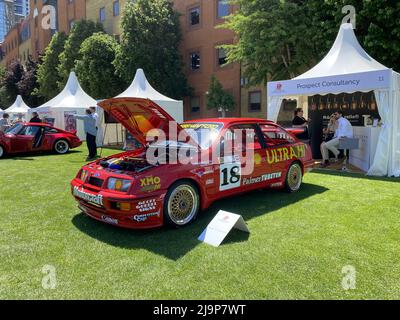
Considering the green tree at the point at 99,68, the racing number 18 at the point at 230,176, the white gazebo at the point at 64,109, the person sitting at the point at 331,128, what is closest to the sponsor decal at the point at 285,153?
the racing number 18 at the point at 230,176

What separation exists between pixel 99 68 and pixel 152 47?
500cm

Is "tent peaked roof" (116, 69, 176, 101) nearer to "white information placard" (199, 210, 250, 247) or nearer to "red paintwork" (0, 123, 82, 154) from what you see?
"red paintwork" (0, 123, 82, 154)

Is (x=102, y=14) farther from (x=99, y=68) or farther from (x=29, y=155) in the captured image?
(x=29, y=155)

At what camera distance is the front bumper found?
4.26m

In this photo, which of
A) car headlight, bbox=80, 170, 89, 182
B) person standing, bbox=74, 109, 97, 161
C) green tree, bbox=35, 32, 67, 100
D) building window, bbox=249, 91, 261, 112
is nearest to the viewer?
car headlight, bbox=80, 170, 89, 182

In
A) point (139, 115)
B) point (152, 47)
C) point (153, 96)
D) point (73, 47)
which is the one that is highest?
point (73, 47)

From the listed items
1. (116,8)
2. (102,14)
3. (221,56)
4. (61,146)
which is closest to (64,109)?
(61,146)

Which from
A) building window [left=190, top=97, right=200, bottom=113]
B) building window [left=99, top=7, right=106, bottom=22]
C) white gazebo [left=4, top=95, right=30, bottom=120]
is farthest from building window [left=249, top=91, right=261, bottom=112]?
building window [left=99, top=7, right=106, bottom=22]

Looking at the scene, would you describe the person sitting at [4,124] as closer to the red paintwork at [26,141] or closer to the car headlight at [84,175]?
the red paintwork at [26,141]

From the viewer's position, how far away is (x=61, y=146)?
14.2 m

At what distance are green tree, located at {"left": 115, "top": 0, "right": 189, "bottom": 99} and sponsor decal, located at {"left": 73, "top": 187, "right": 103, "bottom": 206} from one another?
2184cm

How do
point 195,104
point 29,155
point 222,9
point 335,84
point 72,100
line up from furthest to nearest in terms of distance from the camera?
point 195,104, point 222,9, point 72,100, point 29,155, point 335,84

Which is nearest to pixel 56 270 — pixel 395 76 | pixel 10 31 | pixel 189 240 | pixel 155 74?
pixel 189 240

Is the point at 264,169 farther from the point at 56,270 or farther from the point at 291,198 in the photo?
the point at 56,270
